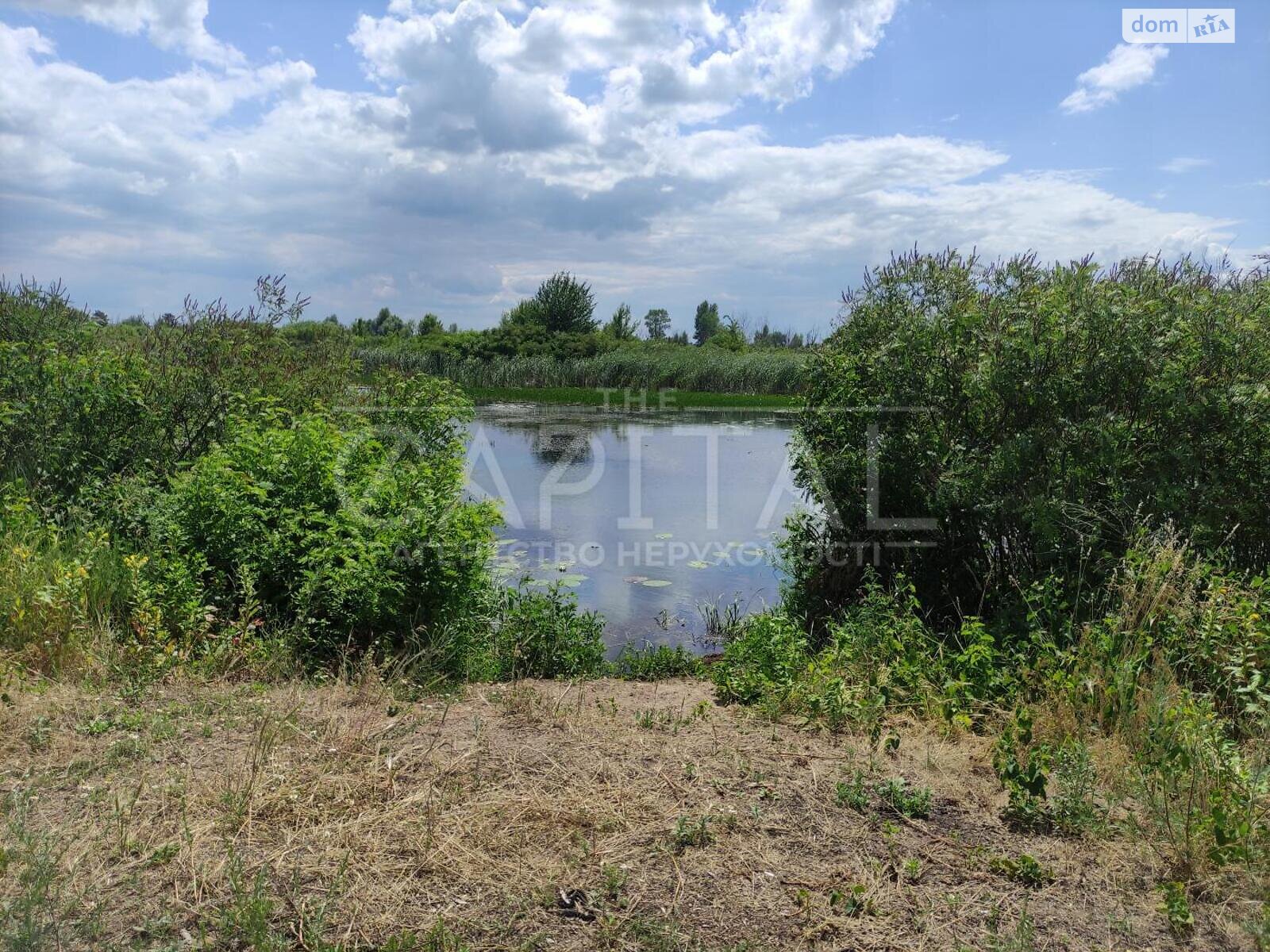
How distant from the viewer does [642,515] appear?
13.5 meters

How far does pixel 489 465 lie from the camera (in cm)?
1720

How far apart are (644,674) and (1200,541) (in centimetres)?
384

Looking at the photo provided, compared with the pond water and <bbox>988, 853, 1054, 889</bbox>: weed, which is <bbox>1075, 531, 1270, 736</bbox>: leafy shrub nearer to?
<bbox>988, 853, 1054, 889</bbox>: weed

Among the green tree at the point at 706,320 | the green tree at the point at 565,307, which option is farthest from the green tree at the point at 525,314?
the green tree at the point at 706,320

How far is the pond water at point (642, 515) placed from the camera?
9.38m

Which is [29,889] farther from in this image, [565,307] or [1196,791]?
[565,307]

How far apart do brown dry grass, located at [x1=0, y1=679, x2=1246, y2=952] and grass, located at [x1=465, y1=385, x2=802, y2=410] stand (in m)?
29.6

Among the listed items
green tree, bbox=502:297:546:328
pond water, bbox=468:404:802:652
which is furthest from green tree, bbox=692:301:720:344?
pond water, bbox=468:404:802:652

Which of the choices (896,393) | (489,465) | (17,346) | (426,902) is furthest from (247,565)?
(489,465)

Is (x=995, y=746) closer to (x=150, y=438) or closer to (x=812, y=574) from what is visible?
(x=812, y=574)

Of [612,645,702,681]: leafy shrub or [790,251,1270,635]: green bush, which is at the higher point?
[790,251,1270,635]: green bush

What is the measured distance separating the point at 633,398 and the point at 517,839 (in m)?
34.5

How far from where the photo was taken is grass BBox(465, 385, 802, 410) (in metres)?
34.7

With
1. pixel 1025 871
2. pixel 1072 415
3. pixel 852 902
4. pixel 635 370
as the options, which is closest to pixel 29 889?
pixel 852 902
